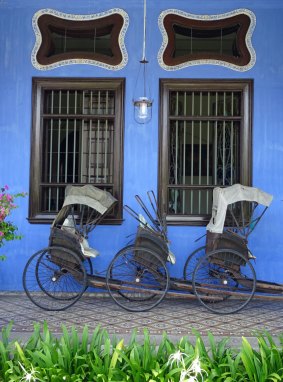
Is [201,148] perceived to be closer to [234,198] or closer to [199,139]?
[199,139]

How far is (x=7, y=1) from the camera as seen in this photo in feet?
24.6

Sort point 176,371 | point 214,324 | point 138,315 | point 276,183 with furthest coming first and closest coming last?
point 276,183
point 138,315
point 214,324
point 176,371

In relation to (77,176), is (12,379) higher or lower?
lower

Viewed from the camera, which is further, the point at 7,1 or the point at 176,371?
the point at 7,1

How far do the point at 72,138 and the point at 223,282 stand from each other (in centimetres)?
321

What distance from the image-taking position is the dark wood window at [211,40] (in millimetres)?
7371

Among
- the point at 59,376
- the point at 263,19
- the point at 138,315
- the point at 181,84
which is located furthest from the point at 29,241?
the point at 263,19

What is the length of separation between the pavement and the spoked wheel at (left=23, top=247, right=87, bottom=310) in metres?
0.17

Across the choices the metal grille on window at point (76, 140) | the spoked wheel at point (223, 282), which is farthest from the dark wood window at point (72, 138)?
the spoked wheel at point (223, 282)

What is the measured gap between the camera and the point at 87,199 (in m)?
6.38

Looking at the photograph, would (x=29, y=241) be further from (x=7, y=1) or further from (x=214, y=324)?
(x=7, y=1)

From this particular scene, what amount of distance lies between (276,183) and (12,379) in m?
5.18

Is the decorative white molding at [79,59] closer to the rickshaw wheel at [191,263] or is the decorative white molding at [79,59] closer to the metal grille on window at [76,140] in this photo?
the metal grille on window at [76,140]

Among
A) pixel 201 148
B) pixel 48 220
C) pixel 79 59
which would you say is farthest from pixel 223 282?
pixel 79 59
